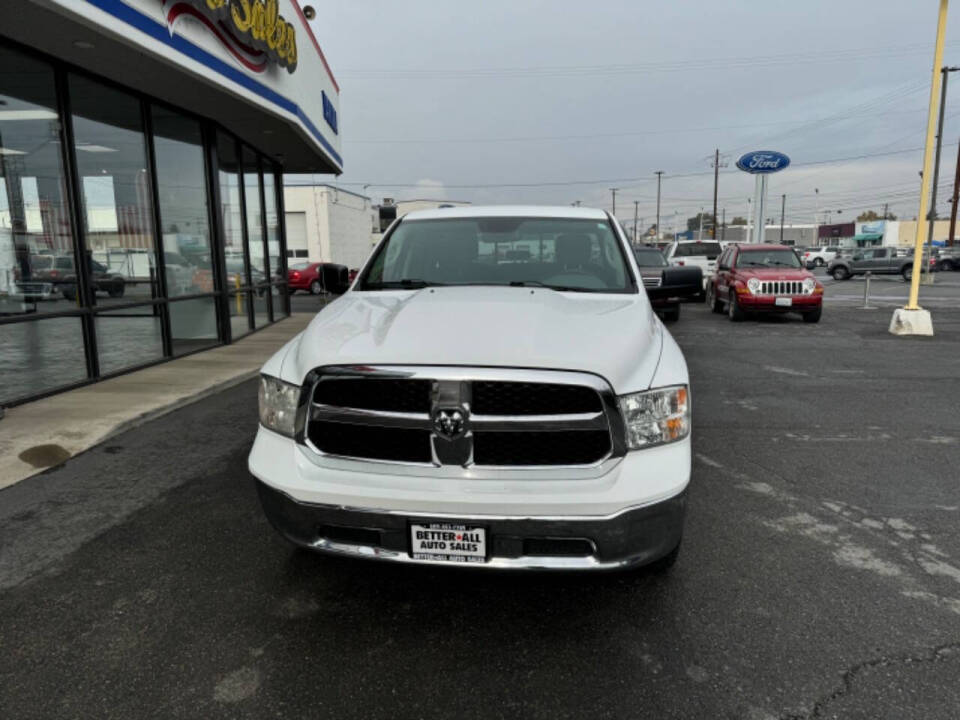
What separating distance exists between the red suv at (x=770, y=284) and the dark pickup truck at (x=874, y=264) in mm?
22868

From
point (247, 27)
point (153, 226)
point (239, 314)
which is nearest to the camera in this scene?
point (247, 27)

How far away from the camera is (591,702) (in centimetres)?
225

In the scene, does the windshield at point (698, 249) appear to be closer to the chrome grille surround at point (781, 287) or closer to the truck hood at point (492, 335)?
the chrome grille surround at point (781, 287)

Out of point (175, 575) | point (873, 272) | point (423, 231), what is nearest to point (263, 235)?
point (423, 231)

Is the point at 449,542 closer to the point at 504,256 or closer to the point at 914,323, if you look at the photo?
Result: the point at 504,256

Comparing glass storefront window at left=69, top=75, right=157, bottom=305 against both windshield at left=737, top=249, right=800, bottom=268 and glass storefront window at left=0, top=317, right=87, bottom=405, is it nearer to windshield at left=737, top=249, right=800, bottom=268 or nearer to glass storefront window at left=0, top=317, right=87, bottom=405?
glass storefront window at left=0, top=317, right=87, bottom=405

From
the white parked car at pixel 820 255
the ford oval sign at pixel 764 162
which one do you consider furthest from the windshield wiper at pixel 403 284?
the white parked car at pixel 820 255

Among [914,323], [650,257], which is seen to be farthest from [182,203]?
[914,323]

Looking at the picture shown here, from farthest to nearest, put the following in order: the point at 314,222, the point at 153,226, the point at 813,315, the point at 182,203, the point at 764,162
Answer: the point at 314,222 < the point at 764,162 < the point at 813,315 < the point at 182,203 < the point at 153,226

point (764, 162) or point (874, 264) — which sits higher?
point (764, 162)

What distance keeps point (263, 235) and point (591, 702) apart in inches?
536

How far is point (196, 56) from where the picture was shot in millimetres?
7273

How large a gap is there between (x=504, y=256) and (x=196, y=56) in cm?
545

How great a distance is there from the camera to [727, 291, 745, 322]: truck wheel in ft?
45.8
